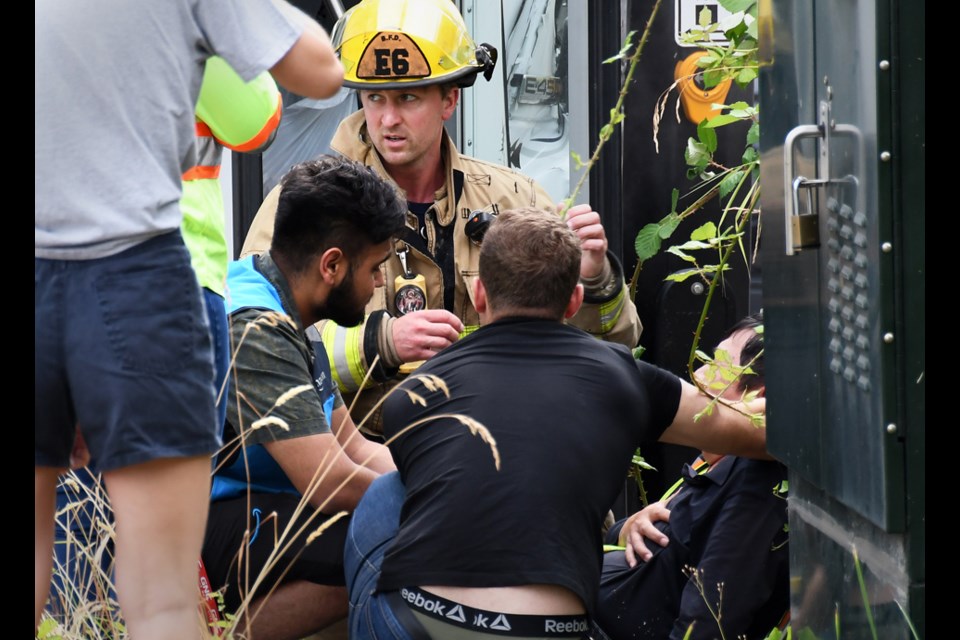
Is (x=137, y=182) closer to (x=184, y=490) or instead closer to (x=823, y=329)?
(x=184, y=490)

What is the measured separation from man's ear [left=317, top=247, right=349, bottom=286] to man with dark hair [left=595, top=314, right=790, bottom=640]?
2.93ft

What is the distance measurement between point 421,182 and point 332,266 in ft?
3.24

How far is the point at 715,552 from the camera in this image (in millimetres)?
3008

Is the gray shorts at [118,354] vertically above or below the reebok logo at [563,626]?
above

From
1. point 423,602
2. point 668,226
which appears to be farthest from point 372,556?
point 668,226

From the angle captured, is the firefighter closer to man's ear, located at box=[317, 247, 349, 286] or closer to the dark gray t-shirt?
man's ear, located at box=[317, 247, 349, 286]

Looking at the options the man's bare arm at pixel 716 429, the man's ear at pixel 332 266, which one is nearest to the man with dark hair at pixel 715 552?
the man's bare arm at pixel 716 429

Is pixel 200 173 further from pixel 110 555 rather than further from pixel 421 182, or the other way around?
pixel 421 182

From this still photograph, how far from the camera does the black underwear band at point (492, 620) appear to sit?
8.64ft

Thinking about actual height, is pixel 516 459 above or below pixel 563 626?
above

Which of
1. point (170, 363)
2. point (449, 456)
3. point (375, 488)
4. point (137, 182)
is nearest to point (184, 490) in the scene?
point (170, 363)

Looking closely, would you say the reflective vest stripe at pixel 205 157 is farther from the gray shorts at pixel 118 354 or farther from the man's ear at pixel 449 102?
the man's ear at pixel 449 102

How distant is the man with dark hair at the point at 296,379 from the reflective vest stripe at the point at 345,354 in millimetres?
319
